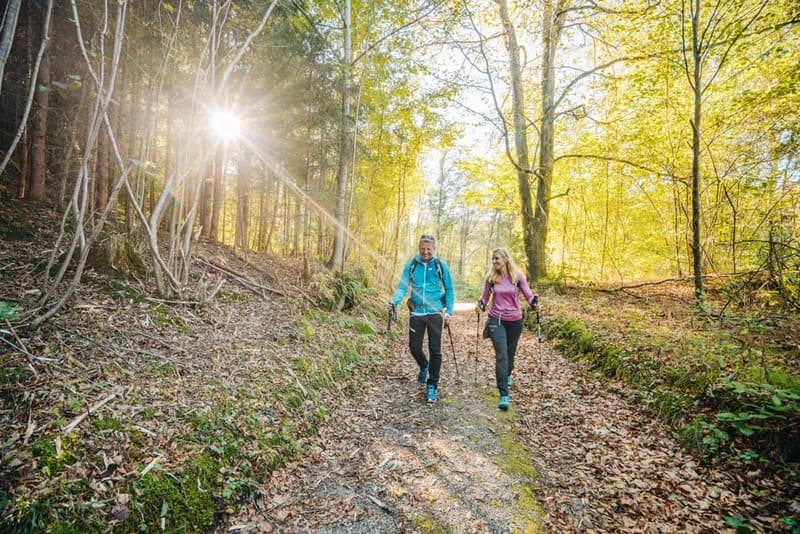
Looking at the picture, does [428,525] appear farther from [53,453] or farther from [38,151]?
[38,151]

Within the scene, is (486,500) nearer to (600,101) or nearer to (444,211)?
(600,101)

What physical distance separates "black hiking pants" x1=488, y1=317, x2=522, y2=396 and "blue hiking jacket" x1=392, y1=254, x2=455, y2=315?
72cm

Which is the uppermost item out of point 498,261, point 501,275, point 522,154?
point 522,154

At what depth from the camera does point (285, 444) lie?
3559 mm

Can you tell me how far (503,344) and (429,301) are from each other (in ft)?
4.08

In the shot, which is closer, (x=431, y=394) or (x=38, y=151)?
(x=431, y=394)

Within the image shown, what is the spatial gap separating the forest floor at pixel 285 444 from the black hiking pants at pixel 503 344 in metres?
0.46

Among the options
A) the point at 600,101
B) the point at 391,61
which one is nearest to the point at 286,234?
the point at 391,61

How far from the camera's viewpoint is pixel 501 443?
3.92 metres

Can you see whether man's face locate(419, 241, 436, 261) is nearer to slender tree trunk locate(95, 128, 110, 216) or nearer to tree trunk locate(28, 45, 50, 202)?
slender tree trunk locate(95, 128, 110, 216)

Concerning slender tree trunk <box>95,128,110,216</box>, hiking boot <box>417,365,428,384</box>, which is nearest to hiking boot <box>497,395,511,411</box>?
hiking boot <box>417,365,428,384</box>

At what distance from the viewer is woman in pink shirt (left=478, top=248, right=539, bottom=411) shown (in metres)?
4.82

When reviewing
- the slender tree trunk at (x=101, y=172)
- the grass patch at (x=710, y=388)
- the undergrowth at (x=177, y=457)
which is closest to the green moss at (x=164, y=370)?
the undergrowth at (x=177, y=457)

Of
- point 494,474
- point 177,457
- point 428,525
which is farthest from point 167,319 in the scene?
point 494,474
